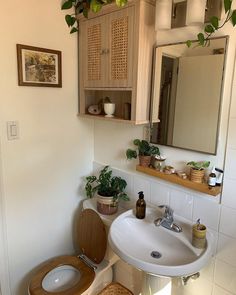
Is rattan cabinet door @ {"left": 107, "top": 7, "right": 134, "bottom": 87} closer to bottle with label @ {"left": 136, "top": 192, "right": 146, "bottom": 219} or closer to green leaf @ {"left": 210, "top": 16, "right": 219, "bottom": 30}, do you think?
green leaf @ {"left": 210, "top": 16, "right": 219, "bottom": 30}

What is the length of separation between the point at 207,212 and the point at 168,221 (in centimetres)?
21

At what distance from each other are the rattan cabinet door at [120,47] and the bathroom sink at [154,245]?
789mm

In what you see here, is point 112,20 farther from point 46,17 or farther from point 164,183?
point 164,183

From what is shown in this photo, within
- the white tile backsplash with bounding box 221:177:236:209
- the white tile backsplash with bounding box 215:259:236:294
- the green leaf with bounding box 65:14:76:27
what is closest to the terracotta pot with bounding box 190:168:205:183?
the white tile backsplash with bounding box 221:177:236:209

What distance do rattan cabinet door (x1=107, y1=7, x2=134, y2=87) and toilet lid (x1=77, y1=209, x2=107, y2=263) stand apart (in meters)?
0.89

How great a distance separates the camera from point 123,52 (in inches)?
53.7

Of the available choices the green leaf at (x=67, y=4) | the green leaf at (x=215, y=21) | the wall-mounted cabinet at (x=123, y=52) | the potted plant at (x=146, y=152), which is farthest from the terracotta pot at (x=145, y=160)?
the green leaf at (x=67, y=4)

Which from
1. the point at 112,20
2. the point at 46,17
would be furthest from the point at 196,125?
the point at 46,17

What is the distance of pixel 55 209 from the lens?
178cm

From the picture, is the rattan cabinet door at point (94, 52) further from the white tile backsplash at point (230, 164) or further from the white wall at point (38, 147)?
the white tile backsplash at point (230, 164)

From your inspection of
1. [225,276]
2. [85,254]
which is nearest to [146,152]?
[225,276]

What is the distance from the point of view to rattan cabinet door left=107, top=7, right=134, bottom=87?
1318 millimetres

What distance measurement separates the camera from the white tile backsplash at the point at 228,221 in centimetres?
122

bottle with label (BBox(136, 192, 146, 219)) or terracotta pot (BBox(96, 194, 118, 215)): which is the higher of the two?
bottle with label (BBox(136, 192, 146, 219))
